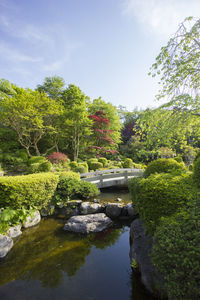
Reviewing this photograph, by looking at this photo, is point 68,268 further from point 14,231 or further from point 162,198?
point 162,198

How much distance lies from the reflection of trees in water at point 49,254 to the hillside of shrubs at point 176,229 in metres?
2.11

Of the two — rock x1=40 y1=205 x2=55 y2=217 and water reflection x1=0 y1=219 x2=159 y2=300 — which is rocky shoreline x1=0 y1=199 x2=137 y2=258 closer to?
rock x1=40 y1=205 x2=55 y2=217

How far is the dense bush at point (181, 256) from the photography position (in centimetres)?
166

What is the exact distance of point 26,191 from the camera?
16.3 ft

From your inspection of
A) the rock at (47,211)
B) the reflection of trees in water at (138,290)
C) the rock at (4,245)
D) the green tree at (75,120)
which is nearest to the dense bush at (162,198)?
the reflection of trees in water at (138,290)

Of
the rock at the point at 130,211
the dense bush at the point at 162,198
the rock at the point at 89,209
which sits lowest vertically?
the rock at the point at 130,211

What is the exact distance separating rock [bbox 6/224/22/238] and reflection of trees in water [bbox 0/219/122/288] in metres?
0.19

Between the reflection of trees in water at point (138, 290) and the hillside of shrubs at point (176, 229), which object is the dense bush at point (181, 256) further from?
the reflection of trees in water at point (138, 290)

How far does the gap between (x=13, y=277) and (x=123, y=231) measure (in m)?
3.32

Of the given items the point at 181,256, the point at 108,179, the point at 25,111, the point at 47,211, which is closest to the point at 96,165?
the point at 108,179

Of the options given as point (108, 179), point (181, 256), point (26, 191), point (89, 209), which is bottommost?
point (89, 209)

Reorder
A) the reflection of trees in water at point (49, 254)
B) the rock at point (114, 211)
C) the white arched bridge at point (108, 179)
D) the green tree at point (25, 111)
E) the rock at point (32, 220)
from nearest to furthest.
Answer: the reflection of trees in water at point (49, 254) → the rock at point (32, 220) → the rock at point (114, 211) → the white arched bridge at point (108, 179) → the green tree at point (25, 111)

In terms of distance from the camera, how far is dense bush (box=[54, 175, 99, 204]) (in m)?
6.40

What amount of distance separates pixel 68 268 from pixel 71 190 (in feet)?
11.1
